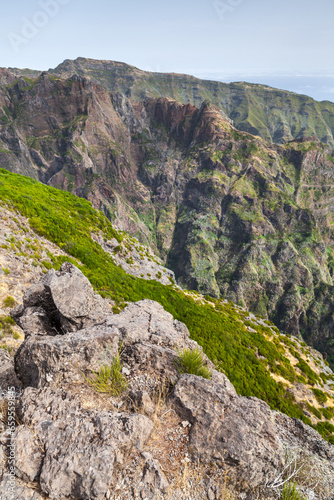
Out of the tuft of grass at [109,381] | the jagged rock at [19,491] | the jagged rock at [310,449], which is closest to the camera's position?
the jagged rock at [19,491]

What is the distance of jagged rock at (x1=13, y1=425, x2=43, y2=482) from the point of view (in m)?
4.91

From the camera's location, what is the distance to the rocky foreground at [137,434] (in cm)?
502

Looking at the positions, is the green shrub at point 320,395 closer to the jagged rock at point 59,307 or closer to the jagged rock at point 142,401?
the jagged rock at point 59,307

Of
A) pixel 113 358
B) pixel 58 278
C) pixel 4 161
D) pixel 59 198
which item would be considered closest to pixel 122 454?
pixel 113 358

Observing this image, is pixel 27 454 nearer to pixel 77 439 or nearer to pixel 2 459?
pixel 2 459

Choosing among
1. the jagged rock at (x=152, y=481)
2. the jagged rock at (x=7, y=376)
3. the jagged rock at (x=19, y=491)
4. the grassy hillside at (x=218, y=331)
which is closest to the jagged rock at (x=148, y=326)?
A: the jagged rock at (x=7, y=376)

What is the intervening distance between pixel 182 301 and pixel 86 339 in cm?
2178

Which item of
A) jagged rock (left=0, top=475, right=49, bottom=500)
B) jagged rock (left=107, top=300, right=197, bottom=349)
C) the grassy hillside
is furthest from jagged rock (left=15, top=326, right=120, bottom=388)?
the grassy hillside

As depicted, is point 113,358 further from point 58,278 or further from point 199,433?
point 58,278

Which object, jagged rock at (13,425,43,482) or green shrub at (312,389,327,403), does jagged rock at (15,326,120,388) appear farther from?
green shrub at (312,389,327,403)

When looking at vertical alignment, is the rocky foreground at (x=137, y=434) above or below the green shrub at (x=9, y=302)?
above

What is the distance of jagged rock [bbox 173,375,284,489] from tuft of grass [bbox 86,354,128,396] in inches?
64.2

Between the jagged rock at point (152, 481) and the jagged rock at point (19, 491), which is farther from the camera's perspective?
the jagged rock at point (152, 481)

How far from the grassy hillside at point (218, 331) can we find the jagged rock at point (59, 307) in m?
7.44
